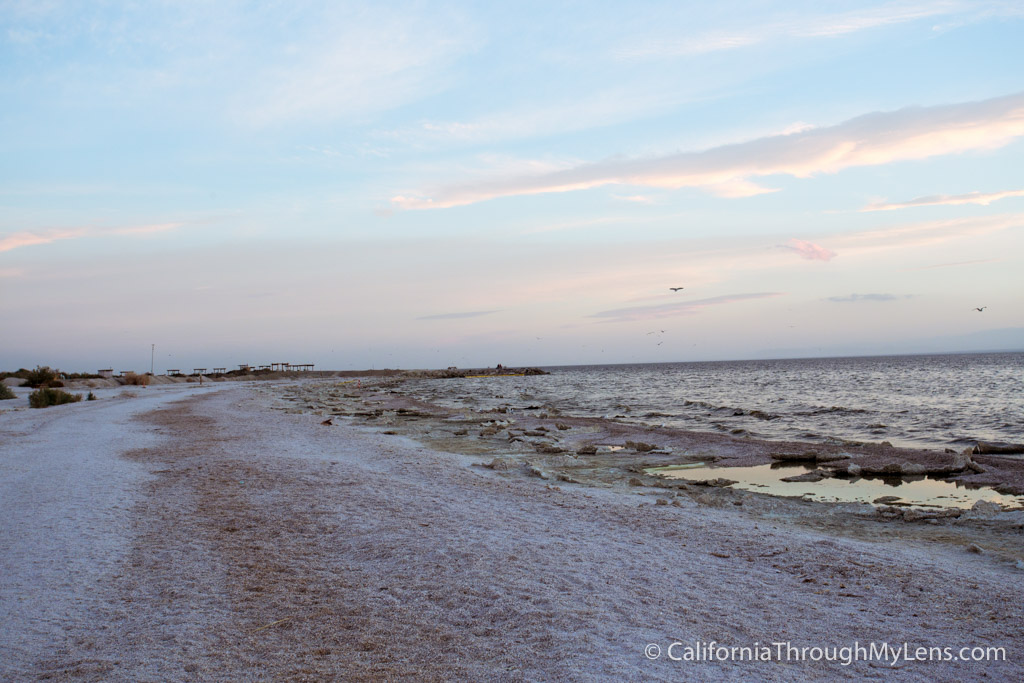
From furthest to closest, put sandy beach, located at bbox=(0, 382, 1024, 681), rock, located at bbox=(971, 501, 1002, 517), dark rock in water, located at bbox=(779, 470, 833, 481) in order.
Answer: dark rock in water, located at bbox=(779, 470, 833, 481) < rock, located at bbox=(971, 501, 1002, 517) < sandy beach, located at bbox=(0, 382, 1024, 681)

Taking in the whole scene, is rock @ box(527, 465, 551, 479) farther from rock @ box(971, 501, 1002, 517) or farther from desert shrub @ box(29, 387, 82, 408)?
desert shrub @ box(29, 387, 82, 408)

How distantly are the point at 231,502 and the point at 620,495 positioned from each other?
18.8 feet

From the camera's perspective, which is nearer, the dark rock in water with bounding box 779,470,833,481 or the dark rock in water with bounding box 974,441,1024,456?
the dark rock in water with bounding box 779,470,833,481

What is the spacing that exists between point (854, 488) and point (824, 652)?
Result: 7.99 m

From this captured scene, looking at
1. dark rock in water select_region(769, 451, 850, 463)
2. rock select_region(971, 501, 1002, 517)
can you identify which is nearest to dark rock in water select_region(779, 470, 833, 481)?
dark rock in water select_region(769, 451, 850, 463)

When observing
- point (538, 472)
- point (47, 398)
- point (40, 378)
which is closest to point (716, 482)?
point (538, 472)

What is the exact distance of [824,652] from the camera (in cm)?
450

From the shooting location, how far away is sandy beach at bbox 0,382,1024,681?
14.3 feet

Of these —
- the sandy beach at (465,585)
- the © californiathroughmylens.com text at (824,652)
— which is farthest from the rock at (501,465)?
the © californiathroughmylens.com text at (824,652)

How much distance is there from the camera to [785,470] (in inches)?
523

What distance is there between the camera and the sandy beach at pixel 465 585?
436cm

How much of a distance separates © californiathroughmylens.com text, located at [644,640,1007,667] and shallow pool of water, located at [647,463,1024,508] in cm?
605

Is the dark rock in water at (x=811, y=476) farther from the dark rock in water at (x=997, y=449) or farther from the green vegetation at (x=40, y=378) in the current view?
the green vegetation at (x=40, y=378)

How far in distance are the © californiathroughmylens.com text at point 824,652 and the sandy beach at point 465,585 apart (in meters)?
0.02
